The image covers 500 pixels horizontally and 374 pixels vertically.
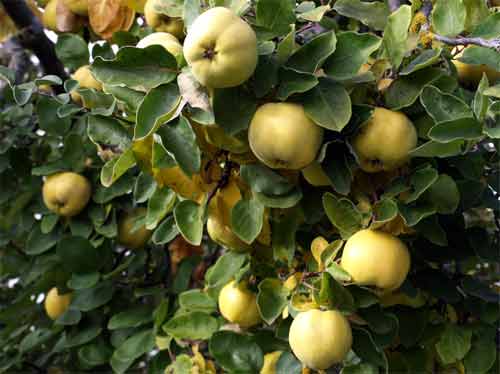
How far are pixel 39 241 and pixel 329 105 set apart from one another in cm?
107

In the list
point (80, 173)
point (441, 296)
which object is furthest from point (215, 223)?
point (80, 173)

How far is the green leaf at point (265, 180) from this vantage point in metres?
1.08

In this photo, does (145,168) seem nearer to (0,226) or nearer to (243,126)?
(243,126)

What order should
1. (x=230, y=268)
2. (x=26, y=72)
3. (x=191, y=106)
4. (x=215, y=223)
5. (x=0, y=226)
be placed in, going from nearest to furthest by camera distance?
(x=191, y=106)
(x=215, y=223)
(x=230, y=268)
(x=0, y=226)
(x=26, y=72)

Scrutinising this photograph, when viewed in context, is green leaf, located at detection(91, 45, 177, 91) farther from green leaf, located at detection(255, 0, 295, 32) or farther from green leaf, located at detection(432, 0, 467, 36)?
green leaf, located at detection(432, 0, 467, 36)

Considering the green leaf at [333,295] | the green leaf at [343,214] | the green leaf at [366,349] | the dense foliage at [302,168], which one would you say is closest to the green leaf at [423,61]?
the dense foliage at [302,168]

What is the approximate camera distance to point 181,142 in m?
0.97

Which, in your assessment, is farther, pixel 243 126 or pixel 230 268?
pixel 230 268

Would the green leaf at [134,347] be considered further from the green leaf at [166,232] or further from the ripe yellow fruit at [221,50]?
the ripe yellow fruit at [221,50]

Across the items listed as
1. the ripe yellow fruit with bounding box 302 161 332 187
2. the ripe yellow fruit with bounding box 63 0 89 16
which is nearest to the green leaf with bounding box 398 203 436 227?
the ripe yellow fruit with bounding box 302 161 332 187

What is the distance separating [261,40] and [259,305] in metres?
0.45

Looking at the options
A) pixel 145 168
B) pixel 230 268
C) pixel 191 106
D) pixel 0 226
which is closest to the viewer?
pixel 191 106

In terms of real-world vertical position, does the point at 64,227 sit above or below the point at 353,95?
below

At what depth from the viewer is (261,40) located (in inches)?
39.4
